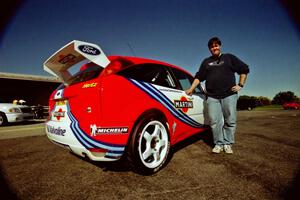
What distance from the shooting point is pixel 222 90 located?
9.37 ft

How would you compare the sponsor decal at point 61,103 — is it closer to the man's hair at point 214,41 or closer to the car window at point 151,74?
the car window at point 151,74

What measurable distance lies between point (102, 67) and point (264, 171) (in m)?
2.29

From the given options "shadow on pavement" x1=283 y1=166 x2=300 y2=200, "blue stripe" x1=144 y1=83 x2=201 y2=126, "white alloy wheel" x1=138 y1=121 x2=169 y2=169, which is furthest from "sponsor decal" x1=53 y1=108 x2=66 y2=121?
"shadow on pavement" x1=283 y1=166 x2=300 y2=200

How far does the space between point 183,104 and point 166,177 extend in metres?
1.19

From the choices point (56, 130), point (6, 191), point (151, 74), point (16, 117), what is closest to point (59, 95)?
point (56, 130)

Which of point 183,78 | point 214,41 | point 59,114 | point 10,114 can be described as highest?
point 214,41

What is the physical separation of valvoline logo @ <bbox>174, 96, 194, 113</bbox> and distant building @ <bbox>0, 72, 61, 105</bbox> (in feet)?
55.0

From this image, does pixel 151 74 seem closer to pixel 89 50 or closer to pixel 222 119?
pixel 89 50

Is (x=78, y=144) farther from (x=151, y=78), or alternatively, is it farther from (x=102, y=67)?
(x=151, y=78)

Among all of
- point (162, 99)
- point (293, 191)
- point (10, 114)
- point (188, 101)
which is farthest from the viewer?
point (10, 114)

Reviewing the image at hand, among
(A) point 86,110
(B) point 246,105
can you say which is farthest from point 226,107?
(B) point 246,105

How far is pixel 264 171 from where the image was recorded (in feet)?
6.86

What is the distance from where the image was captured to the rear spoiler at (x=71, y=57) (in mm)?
1872

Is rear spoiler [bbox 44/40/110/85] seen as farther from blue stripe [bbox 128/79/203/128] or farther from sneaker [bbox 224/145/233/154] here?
sneaker [bbox 224/145/233/154]
